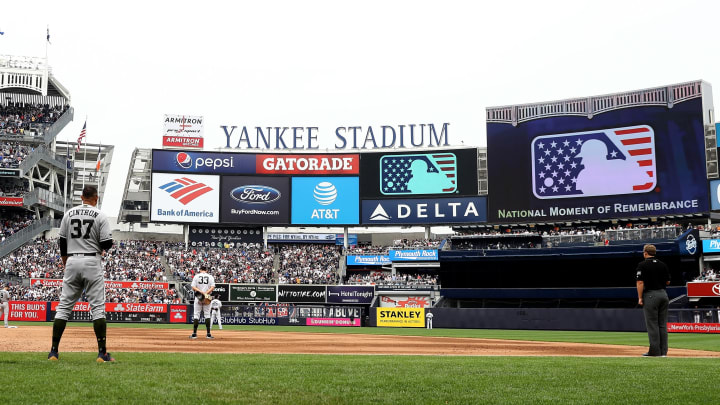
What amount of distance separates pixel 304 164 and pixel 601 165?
24663 millimetres

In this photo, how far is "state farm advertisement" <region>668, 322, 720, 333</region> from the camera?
3253cm

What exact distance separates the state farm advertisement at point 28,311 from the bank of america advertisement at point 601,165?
109 ft

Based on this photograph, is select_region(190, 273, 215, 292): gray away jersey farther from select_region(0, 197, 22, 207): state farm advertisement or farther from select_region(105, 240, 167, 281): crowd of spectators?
select_region(0, 197, 22, 207): state farm advertisement

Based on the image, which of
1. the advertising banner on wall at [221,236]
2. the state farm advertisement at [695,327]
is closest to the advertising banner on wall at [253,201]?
the advertising banner on wall at [221,236]

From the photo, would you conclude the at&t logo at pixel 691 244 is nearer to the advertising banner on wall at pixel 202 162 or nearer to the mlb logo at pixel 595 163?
the mlb logo at pixel 595 163

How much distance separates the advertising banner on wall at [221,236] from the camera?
6222 cm

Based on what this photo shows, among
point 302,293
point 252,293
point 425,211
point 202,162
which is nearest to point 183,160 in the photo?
point 202,162

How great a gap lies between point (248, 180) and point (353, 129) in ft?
33.7

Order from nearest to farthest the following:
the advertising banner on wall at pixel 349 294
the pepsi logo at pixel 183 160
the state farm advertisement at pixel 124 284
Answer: the state farm advertisement at pixel 124 284, the advertising banner on wall at pixel 349 294, the pepsi logo at pixel 183 160

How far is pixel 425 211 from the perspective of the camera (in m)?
58.9

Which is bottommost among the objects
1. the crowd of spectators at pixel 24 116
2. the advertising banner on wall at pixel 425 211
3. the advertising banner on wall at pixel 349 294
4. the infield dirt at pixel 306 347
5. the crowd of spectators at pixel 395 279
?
the infield dirt at pixel 306 347

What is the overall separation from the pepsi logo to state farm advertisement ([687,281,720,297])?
40.1 meters

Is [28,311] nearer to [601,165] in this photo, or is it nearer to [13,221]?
[13,221]

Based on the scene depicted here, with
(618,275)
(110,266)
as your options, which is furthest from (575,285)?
(110,266)
